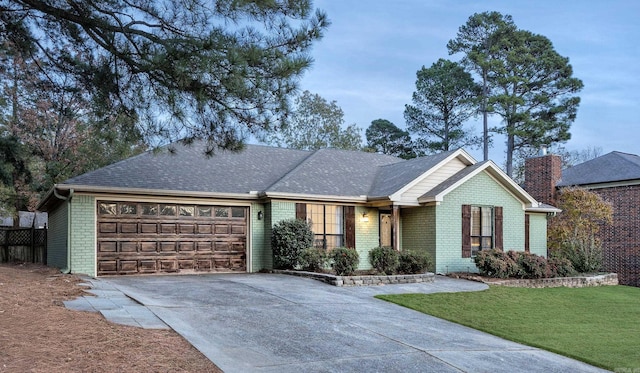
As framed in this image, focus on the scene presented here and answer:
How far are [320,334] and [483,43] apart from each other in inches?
1313

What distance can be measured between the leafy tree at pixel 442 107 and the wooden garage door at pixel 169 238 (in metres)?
24.7

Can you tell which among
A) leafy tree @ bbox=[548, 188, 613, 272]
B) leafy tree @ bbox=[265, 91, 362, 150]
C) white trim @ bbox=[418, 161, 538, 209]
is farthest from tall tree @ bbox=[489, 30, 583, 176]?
white trim @ bbox=[418, 161, 538, 209]

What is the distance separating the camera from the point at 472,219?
17453mm

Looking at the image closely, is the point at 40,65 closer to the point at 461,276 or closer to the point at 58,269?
the point at 58,269

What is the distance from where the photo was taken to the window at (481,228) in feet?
57.2

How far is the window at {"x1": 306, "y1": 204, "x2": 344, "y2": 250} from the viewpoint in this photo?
16.6 meters

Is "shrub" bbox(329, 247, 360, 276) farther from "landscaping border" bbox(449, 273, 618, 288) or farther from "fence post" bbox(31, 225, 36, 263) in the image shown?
"fence post" bbox(31, 225, 36, 263)

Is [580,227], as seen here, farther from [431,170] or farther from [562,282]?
[431,170]

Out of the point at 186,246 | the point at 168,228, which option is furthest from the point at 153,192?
the point at 186,246

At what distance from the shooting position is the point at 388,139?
134 feet

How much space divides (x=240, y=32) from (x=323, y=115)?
28.9 meters

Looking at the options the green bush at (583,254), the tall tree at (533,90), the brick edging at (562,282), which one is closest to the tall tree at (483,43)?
the tall tree at (533,90)

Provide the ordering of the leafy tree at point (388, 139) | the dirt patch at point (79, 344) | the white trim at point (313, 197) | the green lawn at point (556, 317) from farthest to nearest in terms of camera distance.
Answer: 1. the leafy tree at point (388, 139)
2. the white trim at point (313, 197)
3. the green lawn at point (556, 317)
4. the dirt patch at point (79, 344)

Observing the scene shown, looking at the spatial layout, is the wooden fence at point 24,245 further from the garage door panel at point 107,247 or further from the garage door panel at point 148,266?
the garage door panel at point 148,266
